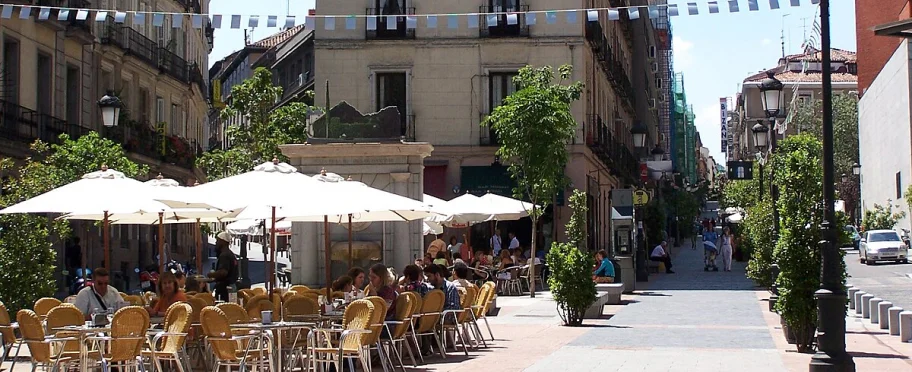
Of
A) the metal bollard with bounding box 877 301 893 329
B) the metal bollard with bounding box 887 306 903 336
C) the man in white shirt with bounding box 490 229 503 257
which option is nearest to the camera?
the metal bollard with bounding box 887 306 903 336

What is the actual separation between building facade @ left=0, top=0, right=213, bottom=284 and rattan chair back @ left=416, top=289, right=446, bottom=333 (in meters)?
10.9

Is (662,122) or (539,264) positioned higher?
(662,122)

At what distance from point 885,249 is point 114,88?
2956cm

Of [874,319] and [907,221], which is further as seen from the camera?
[907,221]

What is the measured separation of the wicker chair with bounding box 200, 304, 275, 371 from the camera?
38.2 feet

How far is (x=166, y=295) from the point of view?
13.4 meters

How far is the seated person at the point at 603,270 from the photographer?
25672mm

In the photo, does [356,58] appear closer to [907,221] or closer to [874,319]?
[874,319]

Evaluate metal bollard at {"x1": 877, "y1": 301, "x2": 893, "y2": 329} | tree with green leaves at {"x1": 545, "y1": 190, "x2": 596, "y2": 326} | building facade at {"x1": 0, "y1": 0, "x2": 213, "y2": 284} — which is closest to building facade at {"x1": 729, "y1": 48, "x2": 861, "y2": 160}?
building facade at {"x1": 0, "y1": 0, "x2": 213, "y2": 284}

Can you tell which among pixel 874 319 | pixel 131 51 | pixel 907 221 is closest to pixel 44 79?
pixel 131 51

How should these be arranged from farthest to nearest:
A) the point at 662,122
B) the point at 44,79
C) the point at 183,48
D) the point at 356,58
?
the point at 662,122
the point at 183,48
the point at 356,58
the point at 44,79

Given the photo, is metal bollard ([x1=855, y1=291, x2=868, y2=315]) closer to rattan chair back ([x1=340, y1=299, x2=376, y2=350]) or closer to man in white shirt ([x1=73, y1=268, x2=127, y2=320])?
rattan chair back ([x1=340, y1=299, x2=376, y2=350])

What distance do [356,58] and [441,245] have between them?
475 inches

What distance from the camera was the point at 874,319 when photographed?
820 inches
